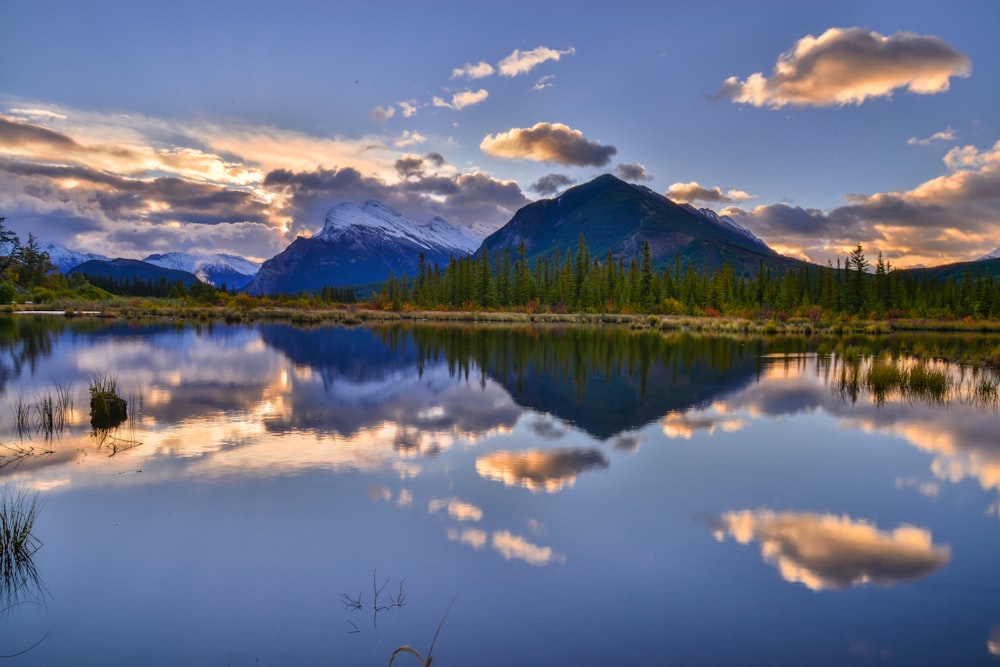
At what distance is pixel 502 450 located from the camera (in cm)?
1530

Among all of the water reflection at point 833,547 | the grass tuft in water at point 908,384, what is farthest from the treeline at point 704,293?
the water reflection at point 833,547

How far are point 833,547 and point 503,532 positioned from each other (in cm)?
527

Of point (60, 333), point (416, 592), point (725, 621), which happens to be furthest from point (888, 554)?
point (60, 333)

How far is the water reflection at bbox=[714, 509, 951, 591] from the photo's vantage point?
8.38 m

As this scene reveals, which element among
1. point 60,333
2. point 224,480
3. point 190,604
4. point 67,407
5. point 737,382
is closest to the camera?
point 190,604

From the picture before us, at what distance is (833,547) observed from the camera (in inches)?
369

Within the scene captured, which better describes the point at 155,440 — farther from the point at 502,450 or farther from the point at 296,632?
the point at 296,632

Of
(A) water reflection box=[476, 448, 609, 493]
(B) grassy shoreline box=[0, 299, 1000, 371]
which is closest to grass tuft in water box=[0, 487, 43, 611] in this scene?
(A) water reflection box=[476, 448, 609, 493]

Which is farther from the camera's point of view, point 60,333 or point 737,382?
point 60,333

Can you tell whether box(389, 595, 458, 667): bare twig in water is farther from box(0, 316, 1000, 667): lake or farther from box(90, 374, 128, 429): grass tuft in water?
box(90, 374, 128, 429): grass tuft in water

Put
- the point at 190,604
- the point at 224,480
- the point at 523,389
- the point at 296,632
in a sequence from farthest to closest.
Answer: the point at 523,389
the point at 224,480
the point at 190,604
the point at 296,632

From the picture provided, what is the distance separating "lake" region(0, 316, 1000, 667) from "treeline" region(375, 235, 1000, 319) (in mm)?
81611

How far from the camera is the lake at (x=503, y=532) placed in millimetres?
6723

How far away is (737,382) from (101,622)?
27.2 m
